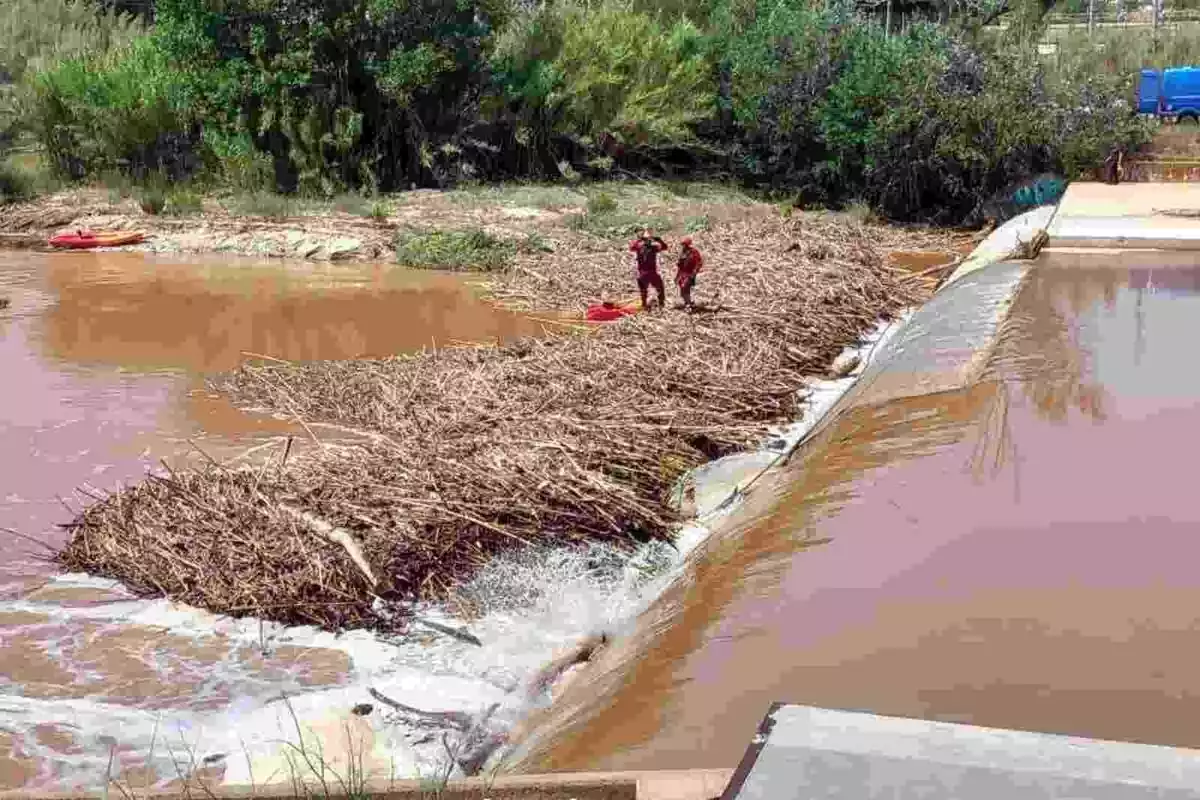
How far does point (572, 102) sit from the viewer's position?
1127 inches

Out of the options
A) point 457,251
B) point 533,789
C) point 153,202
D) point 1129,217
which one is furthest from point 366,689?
point 153,202

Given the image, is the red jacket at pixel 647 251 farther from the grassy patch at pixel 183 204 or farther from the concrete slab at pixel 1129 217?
the grassy patch at pixel 183 204

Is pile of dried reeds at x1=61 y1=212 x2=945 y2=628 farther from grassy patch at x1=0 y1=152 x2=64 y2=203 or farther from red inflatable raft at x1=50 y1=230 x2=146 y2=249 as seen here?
grassy patch at x1=0 y1=152 x2=64 y2=203

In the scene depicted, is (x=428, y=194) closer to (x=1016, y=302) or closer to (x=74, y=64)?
(x=74, y=64)

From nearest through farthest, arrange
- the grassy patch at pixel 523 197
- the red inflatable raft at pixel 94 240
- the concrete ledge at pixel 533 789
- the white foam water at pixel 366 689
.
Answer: the concrete ledge at pixel 533 789 → the white foam water at pixel 366 689 → the red inflatable raft at pixel 94 240 → the grassy patch at pixel 523 197

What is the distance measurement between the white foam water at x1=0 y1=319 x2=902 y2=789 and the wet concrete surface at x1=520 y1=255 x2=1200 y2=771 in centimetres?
45

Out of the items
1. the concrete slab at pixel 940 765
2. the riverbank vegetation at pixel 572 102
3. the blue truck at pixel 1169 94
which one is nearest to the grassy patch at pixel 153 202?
the riverbank vegetation at pixel 572 102

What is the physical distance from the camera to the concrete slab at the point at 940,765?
169 inches

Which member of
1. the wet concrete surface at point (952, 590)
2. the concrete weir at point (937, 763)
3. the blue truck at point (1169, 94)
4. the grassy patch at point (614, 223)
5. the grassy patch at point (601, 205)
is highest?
the blue truck at point (1169, 94)

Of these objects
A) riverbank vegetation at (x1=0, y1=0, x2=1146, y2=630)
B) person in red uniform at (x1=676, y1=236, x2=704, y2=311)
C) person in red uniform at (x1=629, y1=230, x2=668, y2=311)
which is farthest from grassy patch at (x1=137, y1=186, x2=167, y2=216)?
person in red uniform at (x1=676, y1=236, x2=704, y2=311)

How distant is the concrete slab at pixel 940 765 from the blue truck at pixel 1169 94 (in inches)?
1000

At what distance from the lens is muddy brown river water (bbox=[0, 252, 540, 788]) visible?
7.53 meters

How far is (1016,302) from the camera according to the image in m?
14.9

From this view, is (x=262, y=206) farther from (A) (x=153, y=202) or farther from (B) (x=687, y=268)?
(B) (x=687, y=268)
